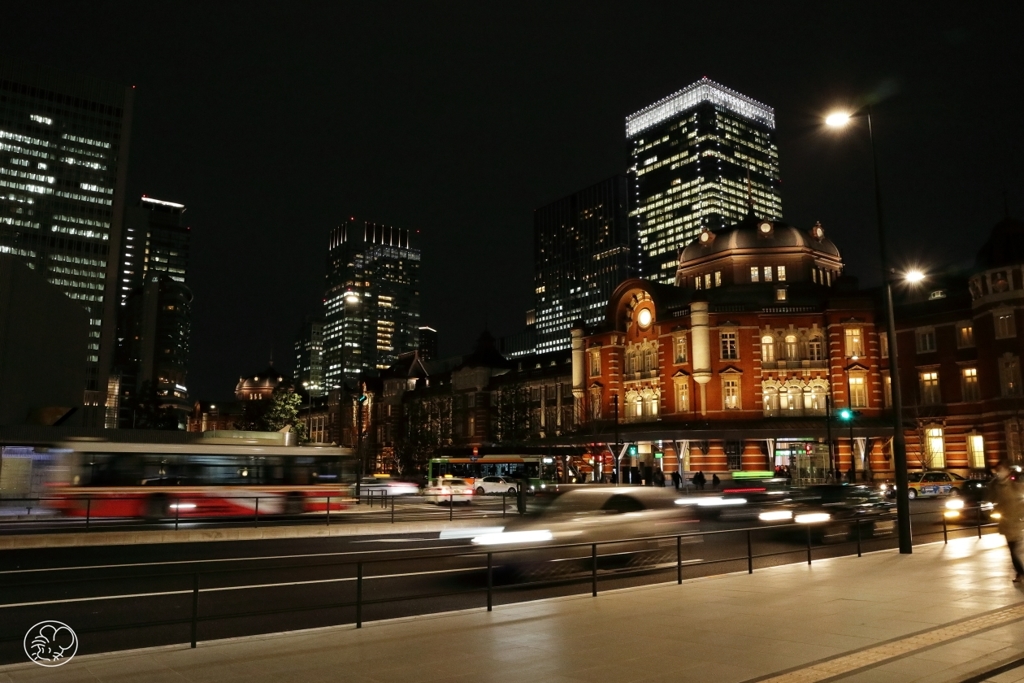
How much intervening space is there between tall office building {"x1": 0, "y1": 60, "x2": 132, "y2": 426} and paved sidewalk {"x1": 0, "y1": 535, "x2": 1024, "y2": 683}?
126 m

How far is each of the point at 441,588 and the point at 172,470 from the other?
1792 cm

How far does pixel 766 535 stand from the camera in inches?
854

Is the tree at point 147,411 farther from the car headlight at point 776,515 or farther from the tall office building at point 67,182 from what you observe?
the car headlight at point 776,515

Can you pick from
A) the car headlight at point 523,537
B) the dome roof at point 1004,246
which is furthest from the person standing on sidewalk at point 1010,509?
the dome roof at point 1004,246

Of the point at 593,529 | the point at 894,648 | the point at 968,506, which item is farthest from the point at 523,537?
the point at 968,506

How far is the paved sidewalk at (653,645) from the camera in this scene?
7422mm

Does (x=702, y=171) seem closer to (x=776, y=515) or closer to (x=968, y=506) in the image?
(x=968, y=506)

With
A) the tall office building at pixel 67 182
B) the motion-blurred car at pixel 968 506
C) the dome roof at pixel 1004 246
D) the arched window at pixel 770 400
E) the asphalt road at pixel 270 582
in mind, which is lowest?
the asphalt road at pixel 270 582

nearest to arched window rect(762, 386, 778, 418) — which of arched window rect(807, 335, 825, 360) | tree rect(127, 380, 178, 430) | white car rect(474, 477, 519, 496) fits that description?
arched window rect(807, 335, 825, 360)

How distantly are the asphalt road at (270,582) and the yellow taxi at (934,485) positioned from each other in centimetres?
2357

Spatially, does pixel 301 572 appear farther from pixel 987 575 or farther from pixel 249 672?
pixel 987 575

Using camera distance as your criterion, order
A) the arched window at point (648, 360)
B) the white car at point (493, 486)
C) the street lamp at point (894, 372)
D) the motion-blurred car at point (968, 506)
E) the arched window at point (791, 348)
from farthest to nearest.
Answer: the arched window at point (648, 360) → the arched window at point (791, 348) → the white car at point (493, 486) → the motion-blurred car at point (968, 506) → the street lamp at point (894, 372)

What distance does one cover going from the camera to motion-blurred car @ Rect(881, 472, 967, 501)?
42.5 meters

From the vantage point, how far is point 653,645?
855 cm
